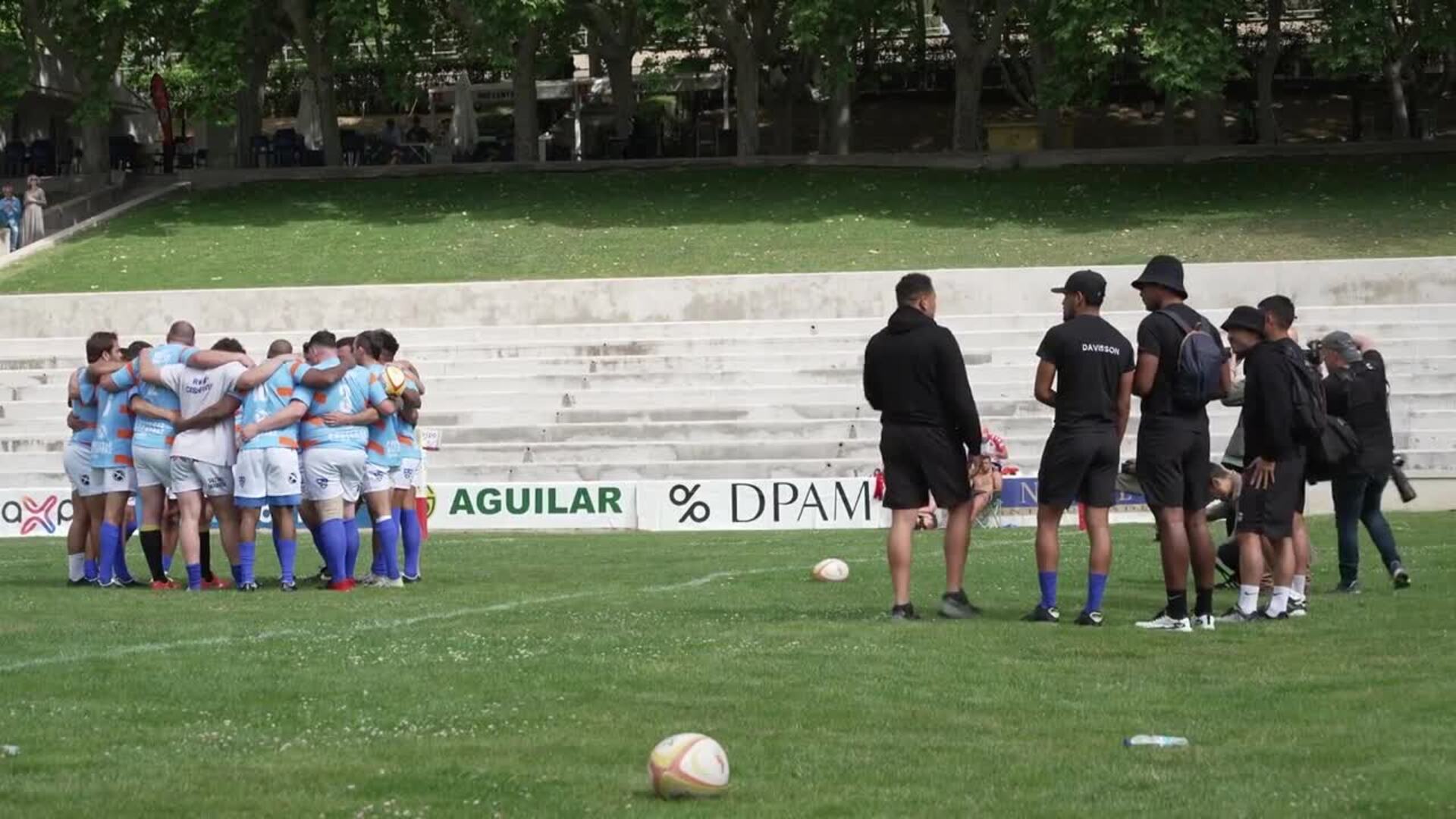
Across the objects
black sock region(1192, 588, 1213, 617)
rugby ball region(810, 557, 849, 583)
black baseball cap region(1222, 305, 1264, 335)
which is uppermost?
black baseball cap region(1222, 305, 1264, 335)

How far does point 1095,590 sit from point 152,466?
692cm

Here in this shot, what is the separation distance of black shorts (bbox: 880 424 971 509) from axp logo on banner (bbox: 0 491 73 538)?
45.7 feet

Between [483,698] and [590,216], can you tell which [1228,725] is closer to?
[483,698]

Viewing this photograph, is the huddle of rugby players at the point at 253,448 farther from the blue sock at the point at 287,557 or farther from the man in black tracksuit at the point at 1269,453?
the man in black tracksuit at the point at 1269,453

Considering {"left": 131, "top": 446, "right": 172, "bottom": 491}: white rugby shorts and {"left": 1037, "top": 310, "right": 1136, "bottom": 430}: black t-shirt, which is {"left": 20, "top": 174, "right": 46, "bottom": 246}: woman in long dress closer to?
{"left": 131, "top": 446, "right": 172, "bottom": 491}: white rugby shorts

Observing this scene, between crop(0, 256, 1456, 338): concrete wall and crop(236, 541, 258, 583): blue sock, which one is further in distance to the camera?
crop(0, 256, 1456, 338): concrete wall

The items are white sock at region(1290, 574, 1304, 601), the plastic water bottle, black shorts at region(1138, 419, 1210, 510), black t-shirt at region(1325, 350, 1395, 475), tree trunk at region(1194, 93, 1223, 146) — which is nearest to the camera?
the plastic water bottle

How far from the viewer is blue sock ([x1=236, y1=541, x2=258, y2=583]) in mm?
14664

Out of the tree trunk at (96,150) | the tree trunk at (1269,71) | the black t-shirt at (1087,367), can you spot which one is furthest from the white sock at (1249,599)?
the tree trunk at (96,150)

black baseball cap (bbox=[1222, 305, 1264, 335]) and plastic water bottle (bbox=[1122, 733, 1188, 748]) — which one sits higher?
black baseball cap (bbox=[1222, 305, 1264, 335])

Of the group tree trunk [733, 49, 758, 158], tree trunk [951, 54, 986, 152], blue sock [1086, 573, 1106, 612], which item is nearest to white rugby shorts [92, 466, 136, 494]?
blue sock [1086, 573, 1106, 612]

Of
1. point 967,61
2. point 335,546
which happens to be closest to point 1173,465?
point 335,546

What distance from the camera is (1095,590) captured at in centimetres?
1130

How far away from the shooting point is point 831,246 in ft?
119
